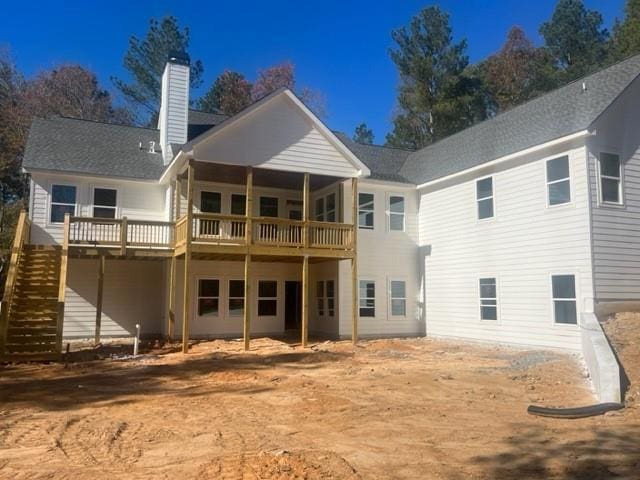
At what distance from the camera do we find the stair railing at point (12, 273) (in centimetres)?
1298

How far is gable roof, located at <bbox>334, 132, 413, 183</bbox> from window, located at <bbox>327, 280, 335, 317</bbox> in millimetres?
4317

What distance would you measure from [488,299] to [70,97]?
3178 centimetres

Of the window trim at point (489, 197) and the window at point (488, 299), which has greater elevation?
the window trim at point (489, 197)

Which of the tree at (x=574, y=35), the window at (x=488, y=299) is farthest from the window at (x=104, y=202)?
the tree at (x=574, y=35)

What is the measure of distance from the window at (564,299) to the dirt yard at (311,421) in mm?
1269

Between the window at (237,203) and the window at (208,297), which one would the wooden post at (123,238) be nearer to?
the window at (208,297)

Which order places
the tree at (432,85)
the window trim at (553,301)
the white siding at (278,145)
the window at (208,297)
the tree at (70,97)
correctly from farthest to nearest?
the tree at (432,85) < the tree at (70,97) < the window at (208,297) < the white siding at (278,145) < the window trim at (553,301)

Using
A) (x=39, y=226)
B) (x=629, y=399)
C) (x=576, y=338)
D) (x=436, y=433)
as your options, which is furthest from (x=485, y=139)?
(x=39, y=226)

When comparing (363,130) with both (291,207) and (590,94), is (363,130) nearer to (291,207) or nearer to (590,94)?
(291,207)

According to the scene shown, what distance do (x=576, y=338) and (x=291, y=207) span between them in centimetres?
1113

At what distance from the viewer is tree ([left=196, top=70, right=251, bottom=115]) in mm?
41000

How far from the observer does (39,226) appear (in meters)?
18.0

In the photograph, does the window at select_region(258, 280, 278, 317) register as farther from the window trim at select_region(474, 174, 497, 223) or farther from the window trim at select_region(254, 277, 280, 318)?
the window trim at select_region(474, 174, 497, 223)

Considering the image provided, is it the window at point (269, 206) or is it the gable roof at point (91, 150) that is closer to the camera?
the gable roof at point (91, 150)
